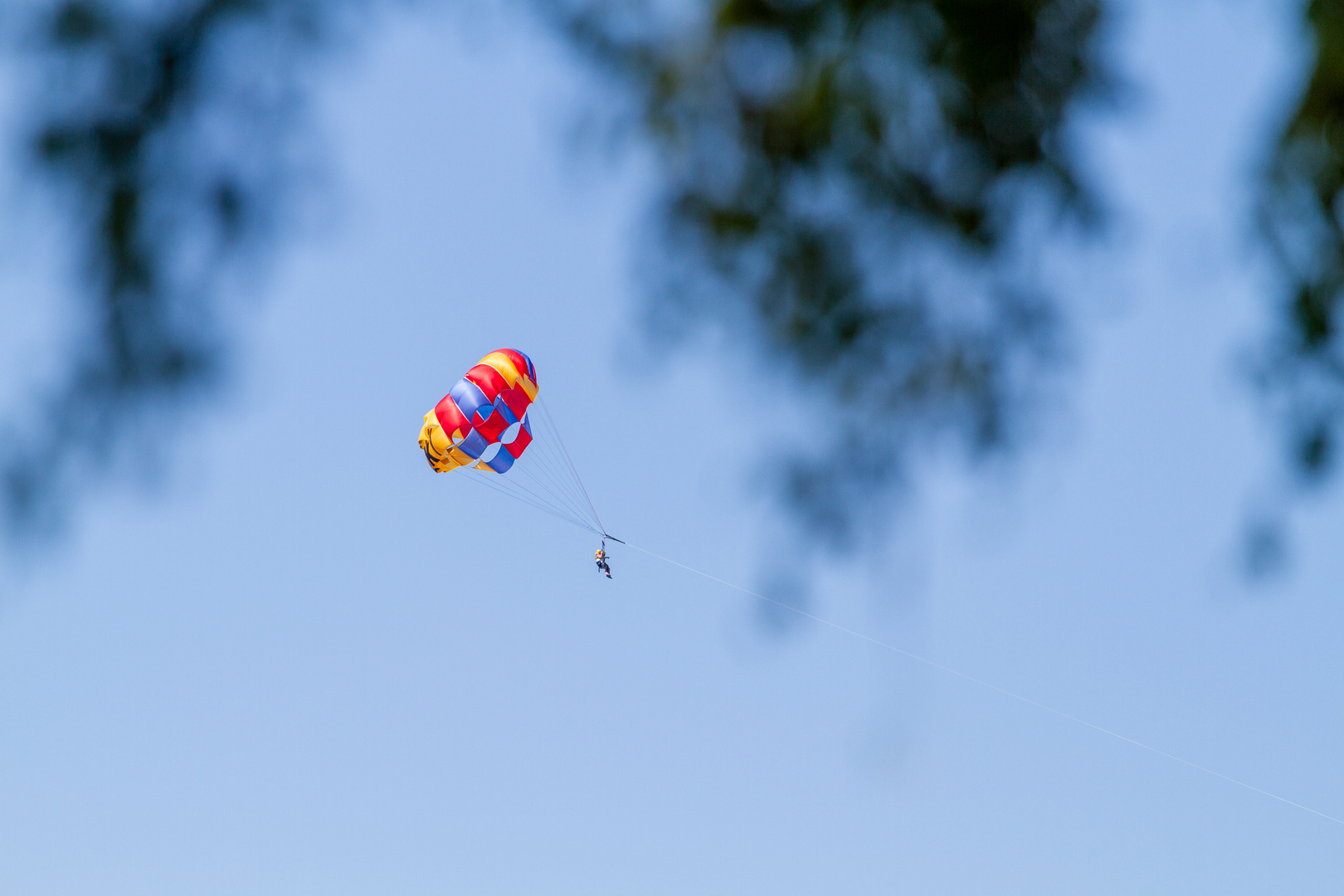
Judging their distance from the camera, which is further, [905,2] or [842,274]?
[842,274]

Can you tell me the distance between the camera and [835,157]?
366 cm

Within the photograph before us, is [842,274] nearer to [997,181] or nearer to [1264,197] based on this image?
[997,181]

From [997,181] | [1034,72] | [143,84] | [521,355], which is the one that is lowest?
[143,84]

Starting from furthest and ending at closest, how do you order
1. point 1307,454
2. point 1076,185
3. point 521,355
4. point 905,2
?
point 521,355 → point 1307,454 → point 1076,185 → point 905,2

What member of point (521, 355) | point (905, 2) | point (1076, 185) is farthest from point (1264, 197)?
point (521, 355)

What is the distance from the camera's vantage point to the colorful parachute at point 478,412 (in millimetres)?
24359

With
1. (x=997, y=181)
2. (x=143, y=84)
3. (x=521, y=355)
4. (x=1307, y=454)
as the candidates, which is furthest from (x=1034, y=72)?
(x=521, y=355)

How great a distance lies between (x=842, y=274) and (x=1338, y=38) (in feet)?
5.00

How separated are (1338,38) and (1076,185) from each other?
32.6 inches

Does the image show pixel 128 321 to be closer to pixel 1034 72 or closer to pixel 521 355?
pixel 1034 72

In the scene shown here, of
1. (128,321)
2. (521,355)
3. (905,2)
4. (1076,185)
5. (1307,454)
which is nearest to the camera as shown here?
(128,321)

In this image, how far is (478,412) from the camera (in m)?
24.3

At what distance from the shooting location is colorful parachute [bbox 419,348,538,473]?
79.9 ft

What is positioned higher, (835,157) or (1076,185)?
(1076,185)
